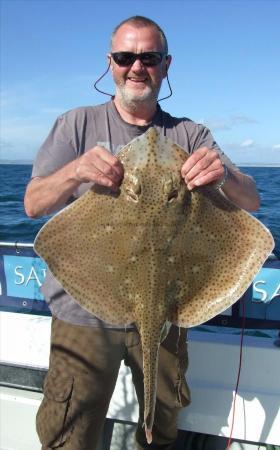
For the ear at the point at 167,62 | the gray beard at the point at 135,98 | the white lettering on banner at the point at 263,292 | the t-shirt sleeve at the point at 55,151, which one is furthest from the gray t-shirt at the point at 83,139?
the white lettering on banner at the point at 263,292

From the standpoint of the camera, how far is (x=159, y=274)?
2219 mm

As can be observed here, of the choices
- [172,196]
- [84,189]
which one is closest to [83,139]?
[84,189]

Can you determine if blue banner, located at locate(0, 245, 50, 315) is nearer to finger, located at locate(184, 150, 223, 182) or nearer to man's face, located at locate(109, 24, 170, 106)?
man's face, located at locate(109, 24, 170, 106)

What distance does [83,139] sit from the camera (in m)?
2.76

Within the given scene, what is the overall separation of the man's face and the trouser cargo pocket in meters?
1.77

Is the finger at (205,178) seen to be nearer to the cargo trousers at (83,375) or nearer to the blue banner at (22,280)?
the cargo trousers at (83,375)

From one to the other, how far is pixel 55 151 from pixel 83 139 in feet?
0.65

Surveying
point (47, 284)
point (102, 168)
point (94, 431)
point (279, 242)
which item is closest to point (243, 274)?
point (102, 168)

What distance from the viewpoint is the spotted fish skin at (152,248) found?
2.11 metres

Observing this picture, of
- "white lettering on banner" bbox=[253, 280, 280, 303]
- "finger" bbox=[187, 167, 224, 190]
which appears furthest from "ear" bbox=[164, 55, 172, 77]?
"white lettering on banner" bbox=[253, 280, 280, 303]

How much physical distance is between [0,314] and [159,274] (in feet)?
Result: 7.48

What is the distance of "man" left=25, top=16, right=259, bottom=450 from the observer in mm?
2650

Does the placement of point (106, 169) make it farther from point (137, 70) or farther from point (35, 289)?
point (35, 289)

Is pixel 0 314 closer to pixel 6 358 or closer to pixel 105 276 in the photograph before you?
pixel 6 358
